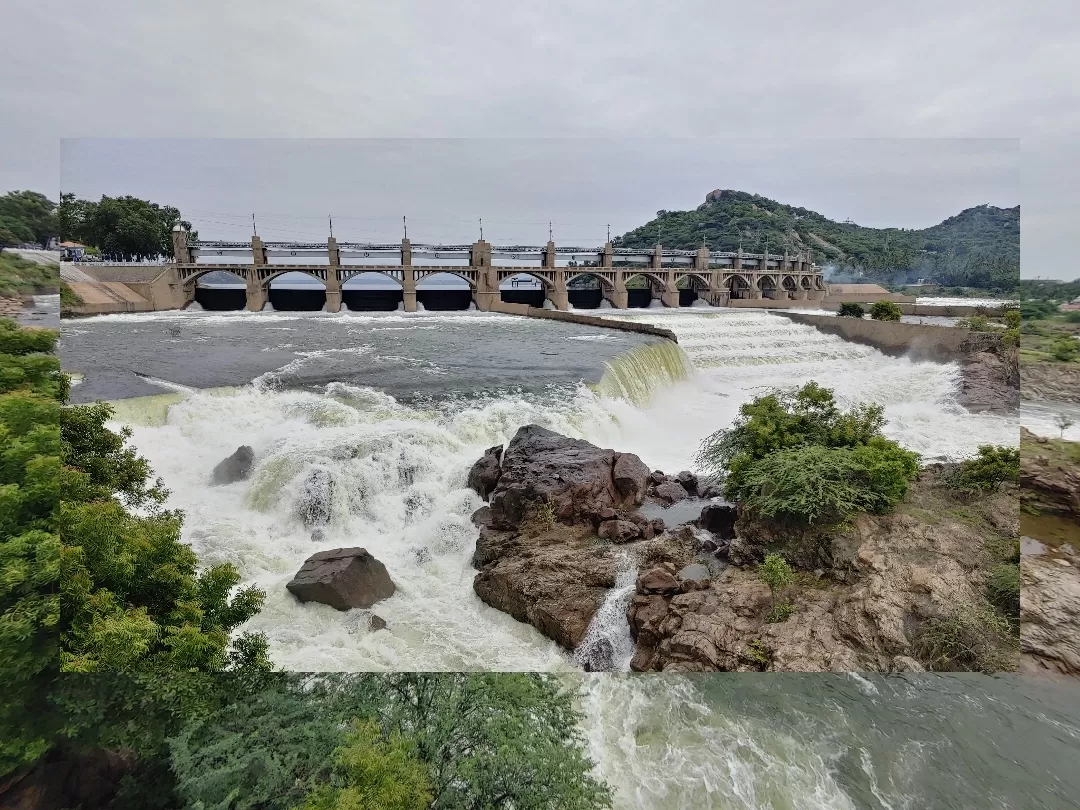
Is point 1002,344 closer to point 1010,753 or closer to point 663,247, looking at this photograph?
point 1010,753

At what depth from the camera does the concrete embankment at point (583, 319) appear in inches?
389

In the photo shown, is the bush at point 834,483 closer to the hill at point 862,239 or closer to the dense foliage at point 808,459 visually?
the dense foliage at point 808,459

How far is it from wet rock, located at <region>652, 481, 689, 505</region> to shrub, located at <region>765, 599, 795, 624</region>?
5.35ft

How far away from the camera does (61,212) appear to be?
2514 millimetres

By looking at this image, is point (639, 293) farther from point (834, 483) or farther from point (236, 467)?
point (236, 467)

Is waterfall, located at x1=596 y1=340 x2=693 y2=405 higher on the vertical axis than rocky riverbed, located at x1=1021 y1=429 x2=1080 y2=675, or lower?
higher

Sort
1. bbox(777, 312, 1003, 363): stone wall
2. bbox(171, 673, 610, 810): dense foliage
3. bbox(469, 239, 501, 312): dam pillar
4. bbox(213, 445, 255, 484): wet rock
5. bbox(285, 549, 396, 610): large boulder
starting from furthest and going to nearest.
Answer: bbox(469, 239, 501, 312): dam pillar, bbox(213, 445, 255, 484): wet rock, bbox(777, 312, 1003, 363): stone wall, bbox(285, 549, 396, 610): large boulder, bbox(171, 673, 610, 810): dense foliage

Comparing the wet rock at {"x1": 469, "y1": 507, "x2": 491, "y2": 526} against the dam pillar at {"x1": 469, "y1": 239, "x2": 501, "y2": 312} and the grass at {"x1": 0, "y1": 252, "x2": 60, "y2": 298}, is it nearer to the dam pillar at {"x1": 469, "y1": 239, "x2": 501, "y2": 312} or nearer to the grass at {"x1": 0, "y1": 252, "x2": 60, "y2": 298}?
the grass at {"x1": 0, "y1": 252, "x2": 60, "y2": 298}

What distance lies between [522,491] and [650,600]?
1.30 metres

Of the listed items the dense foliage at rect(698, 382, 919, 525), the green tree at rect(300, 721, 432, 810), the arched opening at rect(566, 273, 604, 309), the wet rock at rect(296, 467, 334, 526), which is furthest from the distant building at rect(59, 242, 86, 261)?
the arched opening at rect(566, 273, 604, 309)

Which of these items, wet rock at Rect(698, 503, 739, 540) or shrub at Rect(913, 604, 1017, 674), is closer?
shrub at Rect(913, 604, 1017, 674)

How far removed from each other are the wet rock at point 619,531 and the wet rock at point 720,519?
0.53 metres

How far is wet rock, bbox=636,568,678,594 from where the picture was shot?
3406mm

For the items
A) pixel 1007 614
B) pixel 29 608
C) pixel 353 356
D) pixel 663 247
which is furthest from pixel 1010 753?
pixel 353 356
